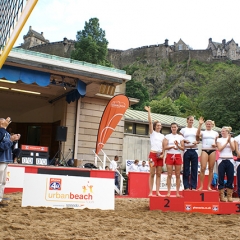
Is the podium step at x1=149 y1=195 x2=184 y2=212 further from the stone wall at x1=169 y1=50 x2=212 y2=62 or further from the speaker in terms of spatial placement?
the stone wall at x1=169 y1=50 x2=212 y2=62

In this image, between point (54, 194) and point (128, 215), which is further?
point (54, 194)

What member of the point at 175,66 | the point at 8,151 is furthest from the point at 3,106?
the point at 175,66

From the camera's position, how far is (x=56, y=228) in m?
5.04

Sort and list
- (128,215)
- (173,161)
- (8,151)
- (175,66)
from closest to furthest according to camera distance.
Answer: (128,215)
(8,151)
(173,161)
(175,66)

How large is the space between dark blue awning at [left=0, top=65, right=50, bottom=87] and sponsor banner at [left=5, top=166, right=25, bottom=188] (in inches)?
149

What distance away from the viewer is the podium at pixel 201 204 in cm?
772

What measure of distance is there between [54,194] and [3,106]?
43.3ft

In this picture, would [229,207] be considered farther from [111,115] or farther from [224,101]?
[224,101]

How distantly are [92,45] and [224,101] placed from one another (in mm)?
24424

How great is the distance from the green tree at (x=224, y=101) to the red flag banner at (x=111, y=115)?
116ft

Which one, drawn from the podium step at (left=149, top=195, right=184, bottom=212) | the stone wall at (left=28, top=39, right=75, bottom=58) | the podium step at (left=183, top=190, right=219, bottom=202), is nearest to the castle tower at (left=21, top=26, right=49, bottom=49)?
the stone wall at (left=28, top=39, right=75, bottom=58)

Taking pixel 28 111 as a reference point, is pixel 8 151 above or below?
below

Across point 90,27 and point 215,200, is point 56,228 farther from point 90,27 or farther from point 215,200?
point 90,27

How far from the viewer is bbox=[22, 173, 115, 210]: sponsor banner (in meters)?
7.50
